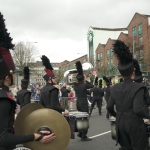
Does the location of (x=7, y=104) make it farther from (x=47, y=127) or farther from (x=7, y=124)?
(x=47, y=127)

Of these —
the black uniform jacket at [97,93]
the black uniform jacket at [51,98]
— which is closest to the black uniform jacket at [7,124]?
the black uniform jacket at [51,98]

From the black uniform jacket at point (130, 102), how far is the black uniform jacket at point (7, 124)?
1703mm

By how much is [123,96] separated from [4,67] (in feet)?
6.51

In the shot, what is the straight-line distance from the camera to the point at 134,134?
139 inches

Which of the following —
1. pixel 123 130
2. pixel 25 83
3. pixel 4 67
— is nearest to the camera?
pixel 4 67

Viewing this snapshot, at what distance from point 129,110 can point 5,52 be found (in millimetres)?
2060

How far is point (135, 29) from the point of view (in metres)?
50.2

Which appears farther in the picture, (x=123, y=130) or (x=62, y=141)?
(x=123, y=130)

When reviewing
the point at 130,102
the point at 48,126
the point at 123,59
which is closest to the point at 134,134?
the point at 130,102

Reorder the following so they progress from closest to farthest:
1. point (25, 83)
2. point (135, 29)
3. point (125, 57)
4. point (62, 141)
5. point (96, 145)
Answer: point (62, 141) → point (125, 57) → point (96, 145) → point (25, 83) → point (135, 29)

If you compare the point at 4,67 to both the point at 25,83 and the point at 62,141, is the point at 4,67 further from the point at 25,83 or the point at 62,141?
the point at 25,83

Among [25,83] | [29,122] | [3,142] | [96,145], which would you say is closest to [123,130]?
[29,122]

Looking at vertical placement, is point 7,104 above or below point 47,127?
above

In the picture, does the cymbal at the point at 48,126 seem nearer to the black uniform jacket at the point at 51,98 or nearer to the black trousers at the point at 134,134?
the black trousers at the point at 134,134
